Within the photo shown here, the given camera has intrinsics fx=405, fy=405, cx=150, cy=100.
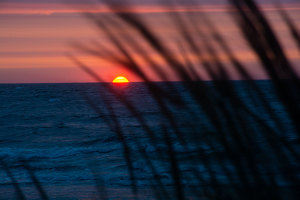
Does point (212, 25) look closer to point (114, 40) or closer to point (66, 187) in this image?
point (114, 40)

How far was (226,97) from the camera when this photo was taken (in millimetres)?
713

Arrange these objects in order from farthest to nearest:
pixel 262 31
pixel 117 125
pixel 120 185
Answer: pixel 120 185 → pixel 117 125 → pixel 262 31

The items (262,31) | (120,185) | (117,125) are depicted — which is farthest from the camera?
(120,185)

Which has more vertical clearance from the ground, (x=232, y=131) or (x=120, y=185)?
(x=120, y=185)

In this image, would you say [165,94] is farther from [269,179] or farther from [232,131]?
[269,179]

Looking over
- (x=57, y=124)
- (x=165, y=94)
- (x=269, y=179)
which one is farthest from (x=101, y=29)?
(x=57, y=124)

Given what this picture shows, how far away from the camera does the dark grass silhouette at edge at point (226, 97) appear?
0.69m

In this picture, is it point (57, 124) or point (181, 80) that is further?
point (57, 124)

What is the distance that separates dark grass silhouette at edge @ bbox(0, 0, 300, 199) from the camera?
27.1 inches

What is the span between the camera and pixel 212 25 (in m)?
0.76

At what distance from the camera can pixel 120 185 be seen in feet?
24.6

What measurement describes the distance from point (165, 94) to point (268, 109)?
0.68 feet

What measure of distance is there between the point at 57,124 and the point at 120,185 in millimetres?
12845

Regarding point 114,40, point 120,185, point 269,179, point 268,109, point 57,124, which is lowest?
point 269,179
